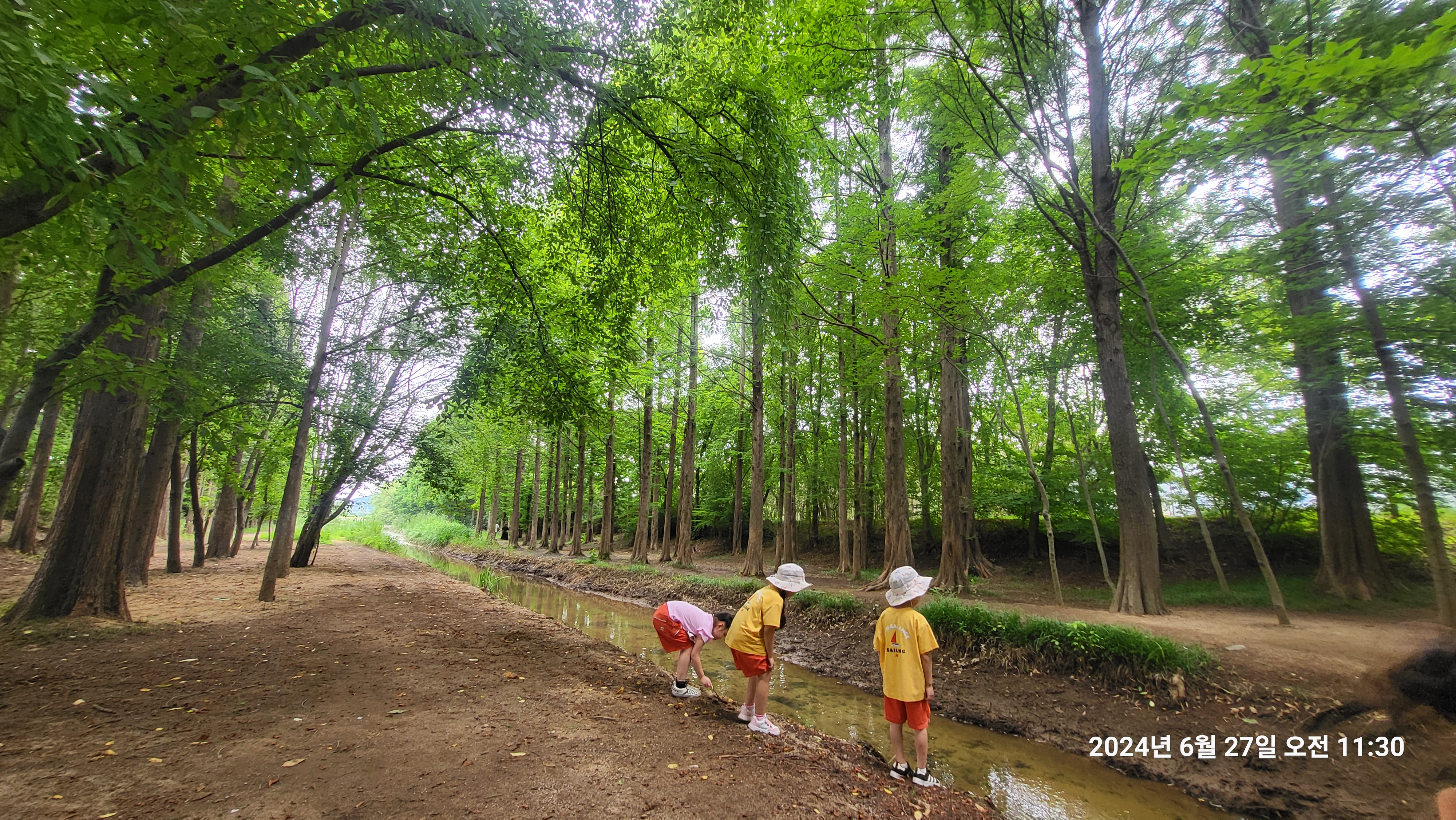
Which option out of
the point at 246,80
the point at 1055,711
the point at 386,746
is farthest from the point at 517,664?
the point at 1055,711

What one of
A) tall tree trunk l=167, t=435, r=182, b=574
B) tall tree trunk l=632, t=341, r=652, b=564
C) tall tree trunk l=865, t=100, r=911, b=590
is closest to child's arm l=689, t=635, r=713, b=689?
tall tree trunk l=865, t=100, r=911, b=590

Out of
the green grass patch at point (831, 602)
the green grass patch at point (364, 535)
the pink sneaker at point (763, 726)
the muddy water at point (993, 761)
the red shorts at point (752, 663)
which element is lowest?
the green grass patch at point (364, 535)

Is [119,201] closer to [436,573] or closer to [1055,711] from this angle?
[1055,711]

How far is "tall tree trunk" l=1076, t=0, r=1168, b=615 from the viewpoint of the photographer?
26.6 feet

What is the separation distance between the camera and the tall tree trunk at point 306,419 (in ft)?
31.7

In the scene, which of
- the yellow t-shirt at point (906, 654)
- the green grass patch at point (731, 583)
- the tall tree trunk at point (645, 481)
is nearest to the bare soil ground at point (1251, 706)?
the yellow t-shirt at point (906, 654)

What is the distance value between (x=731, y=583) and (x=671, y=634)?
7.47 meters

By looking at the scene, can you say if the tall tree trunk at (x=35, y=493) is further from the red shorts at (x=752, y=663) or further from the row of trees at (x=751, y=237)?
the red shorts at (x=752, y=663)

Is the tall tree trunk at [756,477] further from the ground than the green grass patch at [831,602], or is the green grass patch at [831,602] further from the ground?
the tall tree trunk at [756,477]

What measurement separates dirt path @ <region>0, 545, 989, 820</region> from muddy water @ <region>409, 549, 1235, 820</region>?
1005mm

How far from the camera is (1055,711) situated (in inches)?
233

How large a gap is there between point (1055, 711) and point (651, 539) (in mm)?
24242

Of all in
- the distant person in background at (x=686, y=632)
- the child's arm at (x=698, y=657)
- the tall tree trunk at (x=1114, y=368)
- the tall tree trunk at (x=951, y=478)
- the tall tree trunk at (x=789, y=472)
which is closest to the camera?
the child's arm at (x=698, y=657)

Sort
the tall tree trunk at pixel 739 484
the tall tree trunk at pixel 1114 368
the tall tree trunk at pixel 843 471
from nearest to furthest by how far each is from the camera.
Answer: the tall tree trunk at pixel 1114 368
the tall tree trunk at pixel 843 471
the tall tree trunk at pixel 739 484
